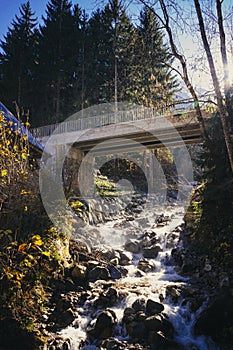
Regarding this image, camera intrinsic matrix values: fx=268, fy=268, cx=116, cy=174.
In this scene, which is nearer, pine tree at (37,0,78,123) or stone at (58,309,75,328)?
stone at (58,309,75,328)

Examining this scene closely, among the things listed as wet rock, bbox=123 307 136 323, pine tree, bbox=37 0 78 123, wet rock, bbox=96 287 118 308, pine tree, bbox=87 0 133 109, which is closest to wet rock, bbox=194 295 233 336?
wet rock, bbox=123 307 136 323

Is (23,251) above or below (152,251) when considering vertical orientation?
above

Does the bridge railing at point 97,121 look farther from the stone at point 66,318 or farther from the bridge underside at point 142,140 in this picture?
the stone at point 66,318

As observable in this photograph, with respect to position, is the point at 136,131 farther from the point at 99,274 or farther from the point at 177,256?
the point at 99,274

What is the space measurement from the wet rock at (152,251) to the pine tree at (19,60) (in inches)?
839

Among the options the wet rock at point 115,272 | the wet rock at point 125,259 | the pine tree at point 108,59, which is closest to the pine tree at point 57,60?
the pine tree at point 108,59

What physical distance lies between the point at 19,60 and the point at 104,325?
91.2 ft

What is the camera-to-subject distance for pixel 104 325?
192 inches

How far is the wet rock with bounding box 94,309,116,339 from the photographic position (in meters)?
4.77

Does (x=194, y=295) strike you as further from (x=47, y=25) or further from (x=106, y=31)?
(x=47, y=25)

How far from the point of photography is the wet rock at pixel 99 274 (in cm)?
661

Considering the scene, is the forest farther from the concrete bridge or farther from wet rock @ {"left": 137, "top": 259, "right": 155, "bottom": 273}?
the concrete bridge

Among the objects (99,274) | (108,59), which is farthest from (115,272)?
(108,59)

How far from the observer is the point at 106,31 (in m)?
24.2
